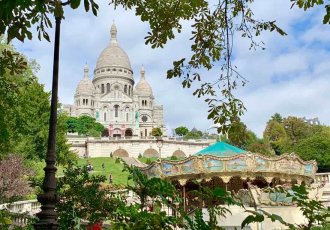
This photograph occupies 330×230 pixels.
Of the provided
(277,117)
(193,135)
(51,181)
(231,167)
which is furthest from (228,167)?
(193,135)

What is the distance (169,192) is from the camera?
2.49m

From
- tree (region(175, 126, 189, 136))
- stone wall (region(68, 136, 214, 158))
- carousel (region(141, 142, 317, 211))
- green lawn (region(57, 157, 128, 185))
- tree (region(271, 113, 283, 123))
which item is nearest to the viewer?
carousel (region(141, 142, 317, 211))

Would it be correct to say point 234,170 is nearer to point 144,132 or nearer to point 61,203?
point 61,203

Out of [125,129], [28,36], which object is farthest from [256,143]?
[28,36]

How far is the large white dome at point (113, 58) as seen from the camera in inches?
3952

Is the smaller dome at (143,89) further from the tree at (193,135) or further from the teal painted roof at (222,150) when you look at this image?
the teal painted roof at (222,150)

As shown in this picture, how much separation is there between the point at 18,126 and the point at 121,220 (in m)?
27.8

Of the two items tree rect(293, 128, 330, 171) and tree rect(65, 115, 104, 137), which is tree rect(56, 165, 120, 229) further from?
tree rect(65, 115, 104, 137)

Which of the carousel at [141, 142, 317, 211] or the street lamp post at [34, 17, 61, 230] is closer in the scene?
the street lamp post at [34, 17, 61, 230]

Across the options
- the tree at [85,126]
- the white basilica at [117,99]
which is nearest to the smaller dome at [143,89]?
the white basilica at [117,99]

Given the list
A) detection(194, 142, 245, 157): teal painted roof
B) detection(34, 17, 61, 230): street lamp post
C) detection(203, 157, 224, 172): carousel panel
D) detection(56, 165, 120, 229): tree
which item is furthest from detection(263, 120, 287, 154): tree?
detection(34, 17, 61, 230): street lamp post

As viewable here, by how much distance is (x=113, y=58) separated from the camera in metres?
101

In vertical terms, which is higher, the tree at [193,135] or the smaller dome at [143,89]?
the smaller dome at [143,89]

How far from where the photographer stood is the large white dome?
100375 millimetres
